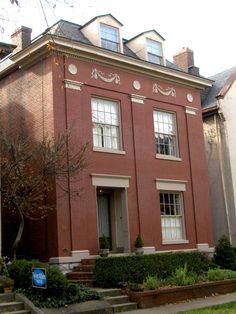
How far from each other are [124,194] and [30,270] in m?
6.39

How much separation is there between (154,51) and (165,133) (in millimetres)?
3653

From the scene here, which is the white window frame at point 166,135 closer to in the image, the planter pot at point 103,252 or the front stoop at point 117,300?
the planter pot at point 103,252

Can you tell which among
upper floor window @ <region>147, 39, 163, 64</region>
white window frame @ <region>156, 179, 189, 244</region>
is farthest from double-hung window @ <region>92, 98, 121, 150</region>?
upper floor window @ <region>147, 39, 163, 64</region>

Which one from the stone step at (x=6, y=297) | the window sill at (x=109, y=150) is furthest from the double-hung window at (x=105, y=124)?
the stone step at (x=6, y=297)

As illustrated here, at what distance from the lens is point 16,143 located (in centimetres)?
1587

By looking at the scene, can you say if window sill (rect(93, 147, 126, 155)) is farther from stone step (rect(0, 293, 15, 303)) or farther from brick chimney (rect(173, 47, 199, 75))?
brick chimney (rect(173, 47, 199, 75))

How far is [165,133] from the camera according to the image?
2117cm

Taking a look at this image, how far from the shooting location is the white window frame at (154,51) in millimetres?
21641

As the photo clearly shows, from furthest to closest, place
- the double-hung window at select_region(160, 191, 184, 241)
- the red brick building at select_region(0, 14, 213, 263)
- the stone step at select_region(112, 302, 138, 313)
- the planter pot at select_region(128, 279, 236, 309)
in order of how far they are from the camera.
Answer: the double-hung window at select_region(160, 191, 184, 241) → the red brick building at select_region(0, 14, 213, 263) → the planter pot at select_region(128, 279, 236, 309) → the stone step at select_region(112, 302, 138, 313)

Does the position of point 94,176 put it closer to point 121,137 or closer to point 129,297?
point 121,137

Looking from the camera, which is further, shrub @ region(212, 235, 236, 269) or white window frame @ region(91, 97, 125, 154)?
shrub @ region(212, 235, 236, 269)

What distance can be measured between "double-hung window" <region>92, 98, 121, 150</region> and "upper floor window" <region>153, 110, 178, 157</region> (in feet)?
6.74

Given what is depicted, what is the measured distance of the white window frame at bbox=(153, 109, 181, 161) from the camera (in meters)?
20.9

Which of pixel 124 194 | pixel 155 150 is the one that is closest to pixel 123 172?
pixel 124 194
